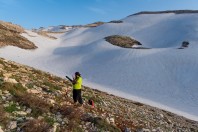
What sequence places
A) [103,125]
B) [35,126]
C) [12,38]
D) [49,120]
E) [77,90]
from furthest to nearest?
[12,38], [77,90], [103,125], [49,120], [35,126]

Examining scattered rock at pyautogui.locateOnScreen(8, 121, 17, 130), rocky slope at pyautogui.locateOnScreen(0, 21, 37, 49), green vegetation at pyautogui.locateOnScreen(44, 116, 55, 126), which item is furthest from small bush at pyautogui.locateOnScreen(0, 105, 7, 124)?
rocky slope at pyautogui.locateOnScreen(0, 21, 37, 49)

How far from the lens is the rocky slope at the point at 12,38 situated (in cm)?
8650

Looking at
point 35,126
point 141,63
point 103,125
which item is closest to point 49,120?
point 35,126

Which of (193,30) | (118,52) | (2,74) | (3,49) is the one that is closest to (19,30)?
(3,49)

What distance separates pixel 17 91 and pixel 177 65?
172 ft

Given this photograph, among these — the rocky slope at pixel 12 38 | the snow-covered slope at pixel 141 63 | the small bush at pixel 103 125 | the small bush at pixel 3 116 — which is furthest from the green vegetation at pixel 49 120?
the rocky slope at pixel 12 38

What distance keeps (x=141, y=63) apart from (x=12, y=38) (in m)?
36.9

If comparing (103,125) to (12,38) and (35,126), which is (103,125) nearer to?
(35,126)

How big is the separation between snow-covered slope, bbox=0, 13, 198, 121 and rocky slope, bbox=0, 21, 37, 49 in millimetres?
2895

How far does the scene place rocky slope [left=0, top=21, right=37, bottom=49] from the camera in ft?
284

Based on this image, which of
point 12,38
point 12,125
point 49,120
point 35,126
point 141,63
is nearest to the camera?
point 35,126

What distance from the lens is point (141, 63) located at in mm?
70938

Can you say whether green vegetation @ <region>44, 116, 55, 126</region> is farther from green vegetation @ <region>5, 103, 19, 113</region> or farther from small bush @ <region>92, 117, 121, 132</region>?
small bush @ <region>92, 117, 121, 132</region>

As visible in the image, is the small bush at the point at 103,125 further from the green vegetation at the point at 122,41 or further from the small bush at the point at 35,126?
the green vegetation at the point at 122,41
